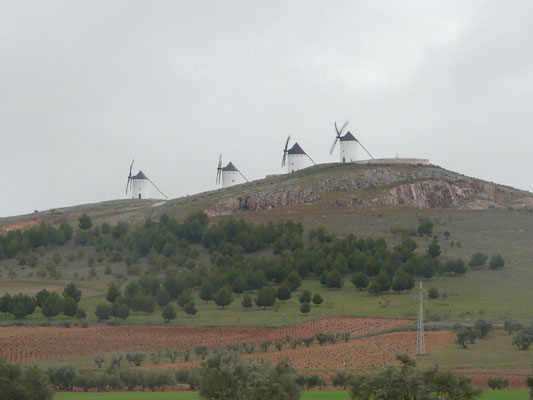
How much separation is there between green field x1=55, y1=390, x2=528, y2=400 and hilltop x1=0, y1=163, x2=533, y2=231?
256ft

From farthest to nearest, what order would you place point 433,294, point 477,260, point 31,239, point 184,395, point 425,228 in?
point 31,239 → point 425,228 → point 477,260 → point 433,294 → point 184,395

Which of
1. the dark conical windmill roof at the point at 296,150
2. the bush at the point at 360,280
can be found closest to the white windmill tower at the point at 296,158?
the dark conical windmill roof at the point at 296,150

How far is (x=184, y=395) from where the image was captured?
150 feet

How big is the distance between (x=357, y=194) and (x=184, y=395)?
85.1m

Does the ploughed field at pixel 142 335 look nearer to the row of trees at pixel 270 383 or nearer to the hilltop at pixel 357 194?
the row of trees at pixel 270 383

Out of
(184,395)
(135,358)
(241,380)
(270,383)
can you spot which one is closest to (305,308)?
(135,358)

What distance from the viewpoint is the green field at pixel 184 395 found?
43266 millimetres

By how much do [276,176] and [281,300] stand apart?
6113cm

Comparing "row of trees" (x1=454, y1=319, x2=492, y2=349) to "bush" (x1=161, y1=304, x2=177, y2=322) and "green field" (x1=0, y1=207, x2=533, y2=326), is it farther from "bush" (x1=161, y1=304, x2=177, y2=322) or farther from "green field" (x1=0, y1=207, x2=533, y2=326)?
"bush" (x1=161, y1=304, x2=177, y2=322)

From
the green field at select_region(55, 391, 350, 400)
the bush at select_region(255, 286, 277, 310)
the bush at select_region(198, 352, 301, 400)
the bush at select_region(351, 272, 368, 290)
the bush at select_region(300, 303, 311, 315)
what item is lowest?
the green field at select_region(55, 391, 350, 400)

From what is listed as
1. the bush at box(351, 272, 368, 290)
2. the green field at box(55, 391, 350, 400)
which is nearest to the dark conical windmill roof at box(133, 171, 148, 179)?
the bush at box(351, 272, 368, 290)

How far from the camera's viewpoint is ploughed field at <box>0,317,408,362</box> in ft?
220

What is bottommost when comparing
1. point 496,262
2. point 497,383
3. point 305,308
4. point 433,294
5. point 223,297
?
point 497,383

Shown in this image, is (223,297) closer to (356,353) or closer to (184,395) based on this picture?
(356,353)
